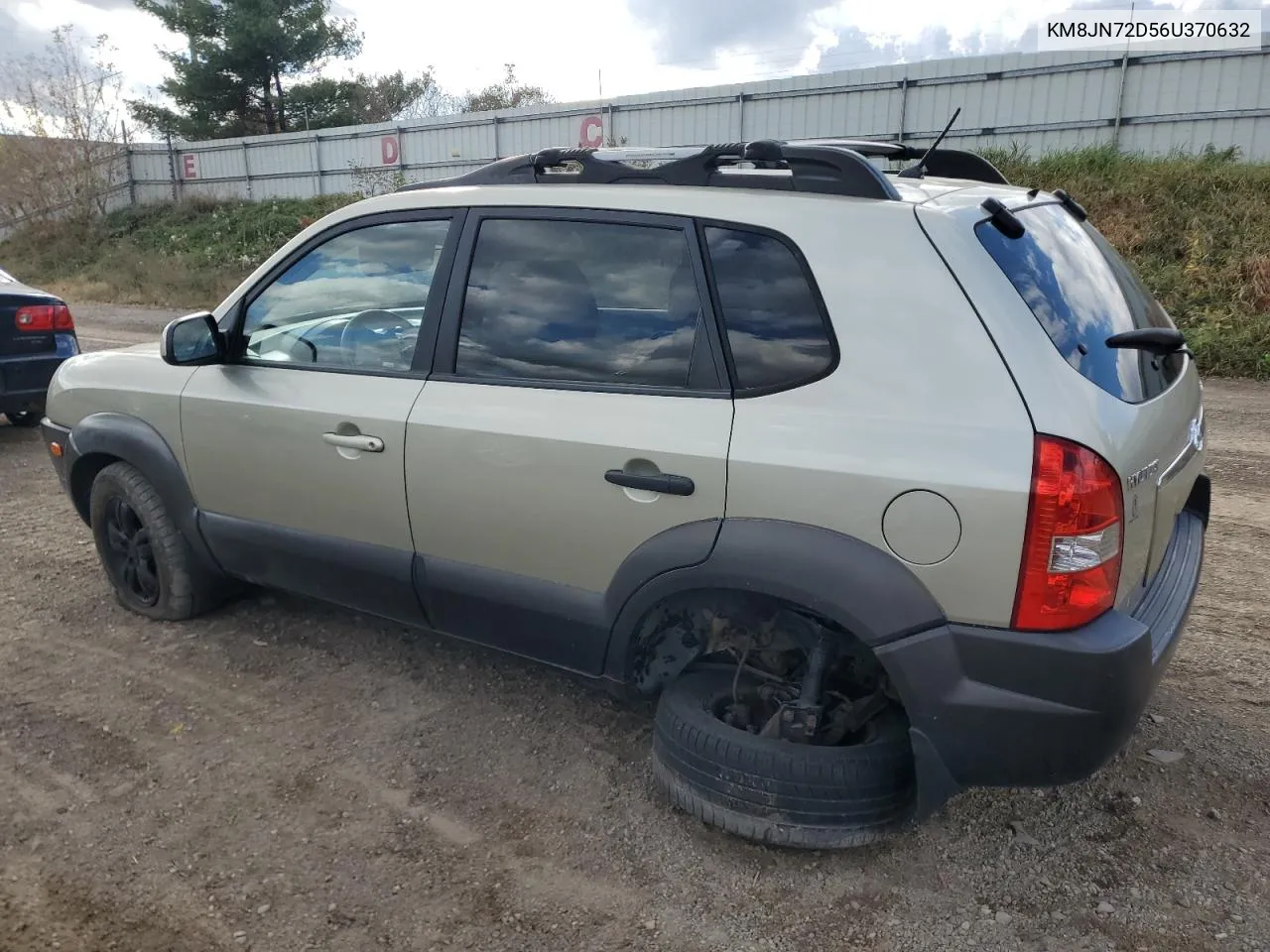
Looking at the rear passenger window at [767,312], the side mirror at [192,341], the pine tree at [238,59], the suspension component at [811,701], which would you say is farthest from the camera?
the pine tree at [238,59]

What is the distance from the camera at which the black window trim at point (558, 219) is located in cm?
258

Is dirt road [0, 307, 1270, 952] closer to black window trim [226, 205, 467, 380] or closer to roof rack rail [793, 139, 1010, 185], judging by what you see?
black window trim [226, 205, 467, 380]

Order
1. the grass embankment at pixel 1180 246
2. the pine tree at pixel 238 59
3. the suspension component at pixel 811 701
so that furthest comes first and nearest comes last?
1. the pine tree at pixel 238 59
2. the grass embankment at pixel 1180 246
3. the suspension component at pixel 811 701

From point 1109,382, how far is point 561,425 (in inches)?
55.9

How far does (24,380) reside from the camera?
691cm

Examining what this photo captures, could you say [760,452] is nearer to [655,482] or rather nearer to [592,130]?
[655,482]

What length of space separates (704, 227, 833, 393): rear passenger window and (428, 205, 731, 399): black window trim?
5 cm

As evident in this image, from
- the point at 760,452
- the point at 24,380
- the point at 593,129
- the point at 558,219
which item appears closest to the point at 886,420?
the point at 760,452

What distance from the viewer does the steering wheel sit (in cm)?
324

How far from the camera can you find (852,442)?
7.55ft

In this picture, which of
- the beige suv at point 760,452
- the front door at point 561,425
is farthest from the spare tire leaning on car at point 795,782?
the front door at point 561,425

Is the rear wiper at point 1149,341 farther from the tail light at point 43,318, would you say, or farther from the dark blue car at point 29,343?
the dark blue car at point 29,343

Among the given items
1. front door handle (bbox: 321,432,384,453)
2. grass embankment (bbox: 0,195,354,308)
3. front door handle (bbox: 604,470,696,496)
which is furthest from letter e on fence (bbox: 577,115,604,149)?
front door handle (bbox: 604,470,696,496)

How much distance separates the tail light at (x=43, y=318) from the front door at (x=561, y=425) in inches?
205
